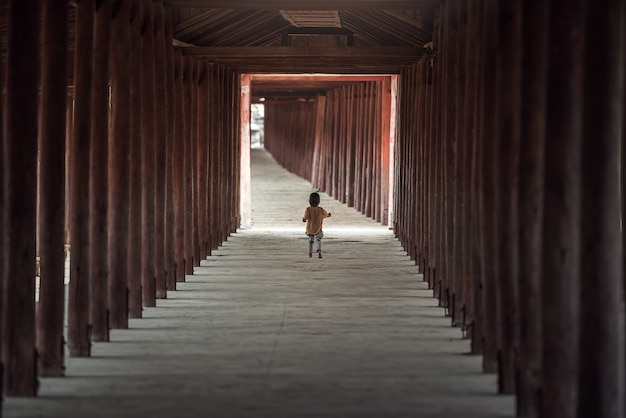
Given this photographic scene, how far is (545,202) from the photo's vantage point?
6.43 meters

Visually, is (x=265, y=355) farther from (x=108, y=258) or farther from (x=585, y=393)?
(x=585, y=393)

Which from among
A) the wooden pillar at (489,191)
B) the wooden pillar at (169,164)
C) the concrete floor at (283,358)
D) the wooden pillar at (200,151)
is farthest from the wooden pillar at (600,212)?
the wooden pillar at (200,151)

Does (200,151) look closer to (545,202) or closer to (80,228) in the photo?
(80,228)

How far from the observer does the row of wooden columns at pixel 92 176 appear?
7520 mm

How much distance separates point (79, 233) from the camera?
917 centimetres

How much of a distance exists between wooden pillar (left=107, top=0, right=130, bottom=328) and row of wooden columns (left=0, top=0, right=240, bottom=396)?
0.01 metres

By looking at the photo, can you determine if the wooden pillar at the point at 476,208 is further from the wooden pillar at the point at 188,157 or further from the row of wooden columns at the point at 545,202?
the wooden pillar at the point at 188,157

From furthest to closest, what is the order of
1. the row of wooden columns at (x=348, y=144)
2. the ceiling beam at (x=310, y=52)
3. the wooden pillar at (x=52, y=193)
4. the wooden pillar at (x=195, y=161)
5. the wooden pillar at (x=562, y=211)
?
the row of wooden columns at (x=348, y=144)
the ceiling beam at (x=310, y=52)
the wooden pillar at (x=195, y=161)
the wooden pillar at (x=52, y=193)
the wooden pillar at (x=562, y=211)

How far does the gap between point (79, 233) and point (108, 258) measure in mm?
1719

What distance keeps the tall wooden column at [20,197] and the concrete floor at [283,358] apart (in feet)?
0.99

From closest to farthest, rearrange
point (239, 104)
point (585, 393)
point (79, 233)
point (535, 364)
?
point (585, 393) < point (535, 364) < point (79, 233) < point (239, 104)

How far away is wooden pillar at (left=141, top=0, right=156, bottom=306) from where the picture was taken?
12.5 metres

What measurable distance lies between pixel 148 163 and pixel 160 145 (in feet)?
2.34

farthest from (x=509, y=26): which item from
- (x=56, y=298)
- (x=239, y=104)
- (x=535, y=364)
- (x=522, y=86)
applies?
(x=239, y=104)
